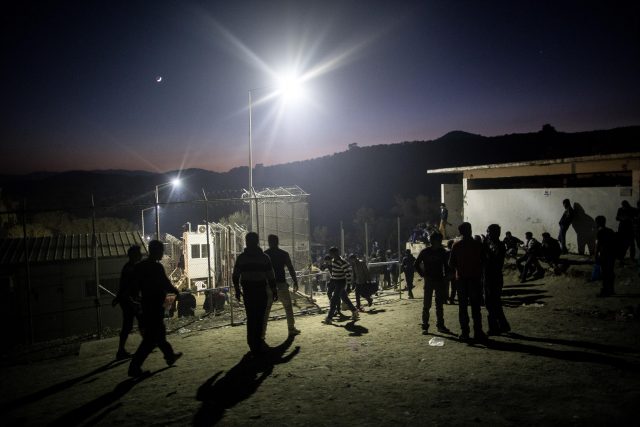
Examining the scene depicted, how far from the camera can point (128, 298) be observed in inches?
272

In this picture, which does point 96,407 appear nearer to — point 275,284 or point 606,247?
point 275,284

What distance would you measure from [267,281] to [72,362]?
376 cm

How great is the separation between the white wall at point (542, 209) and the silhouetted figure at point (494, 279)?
877 centimetres

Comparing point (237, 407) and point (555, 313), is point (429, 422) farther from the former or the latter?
point (555, 313)

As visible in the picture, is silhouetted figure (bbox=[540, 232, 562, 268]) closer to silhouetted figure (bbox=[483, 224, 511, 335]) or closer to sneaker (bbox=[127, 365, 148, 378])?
silhouetted figure (bbox=[483, 224, 511, 335])

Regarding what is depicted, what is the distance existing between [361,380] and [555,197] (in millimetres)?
13298

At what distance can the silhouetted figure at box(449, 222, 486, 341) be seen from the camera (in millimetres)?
7141

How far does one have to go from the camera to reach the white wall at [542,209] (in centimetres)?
1407

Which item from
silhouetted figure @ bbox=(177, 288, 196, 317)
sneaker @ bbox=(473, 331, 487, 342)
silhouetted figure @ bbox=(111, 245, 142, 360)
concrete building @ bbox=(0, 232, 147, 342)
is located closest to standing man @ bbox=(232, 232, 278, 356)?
silhouetted figure @ bbox=(111, 245, 142, 360)

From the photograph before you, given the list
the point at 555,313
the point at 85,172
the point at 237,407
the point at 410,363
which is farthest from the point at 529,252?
the point at 85,172

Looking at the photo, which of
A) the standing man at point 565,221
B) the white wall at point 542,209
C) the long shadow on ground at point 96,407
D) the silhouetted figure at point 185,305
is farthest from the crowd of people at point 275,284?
the silhouetted figure at point 185,305

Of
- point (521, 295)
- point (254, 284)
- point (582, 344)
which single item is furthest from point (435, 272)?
point (521, 295)

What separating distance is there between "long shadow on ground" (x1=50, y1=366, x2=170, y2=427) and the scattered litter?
15.4ft

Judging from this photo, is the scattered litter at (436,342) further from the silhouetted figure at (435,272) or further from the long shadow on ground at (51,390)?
the long shadow on ground at (51,390)
